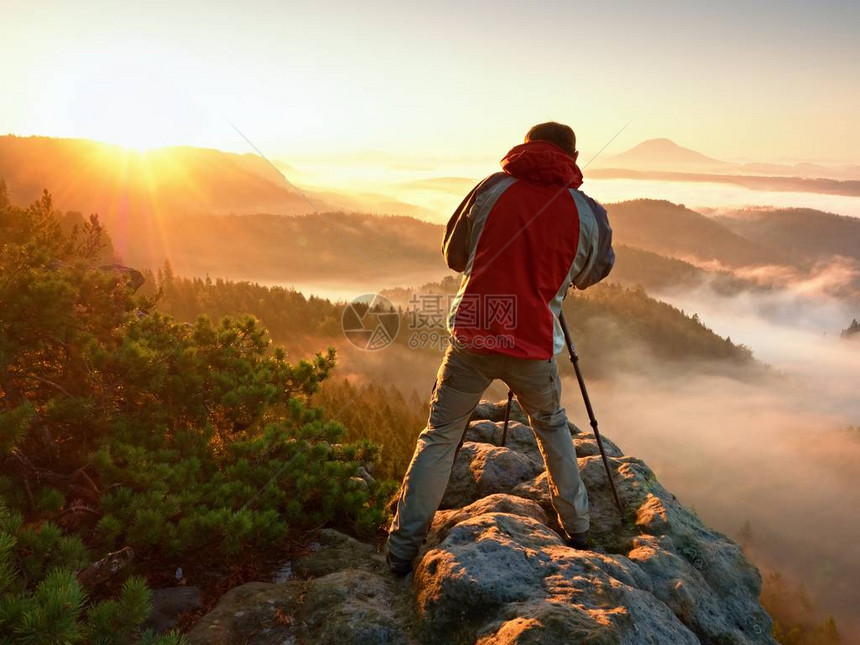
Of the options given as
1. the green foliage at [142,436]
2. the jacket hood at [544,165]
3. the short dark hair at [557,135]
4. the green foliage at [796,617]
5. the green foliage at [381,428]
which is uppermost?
the short dark hair at [557,135]

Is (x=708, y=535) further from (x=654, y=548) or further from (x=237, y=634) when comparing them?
(x=237, y=634)

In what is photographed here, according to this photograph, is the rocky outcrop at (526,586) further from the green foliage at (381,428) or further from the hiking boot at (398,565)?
the green foliage at (381,428)

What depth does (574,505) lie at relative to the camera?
5684 mm

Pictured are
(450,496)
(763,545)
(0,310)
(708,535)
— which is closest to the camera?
(0,310)

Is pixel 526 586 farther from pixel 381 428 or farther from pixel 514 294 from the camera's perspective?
pixel 381 428

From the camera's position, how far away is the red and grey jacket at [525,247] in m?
4.89

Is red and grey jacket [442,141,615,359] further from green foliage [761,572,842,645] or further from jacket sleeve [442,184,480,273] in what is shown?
green foliage [761,572,842,645]

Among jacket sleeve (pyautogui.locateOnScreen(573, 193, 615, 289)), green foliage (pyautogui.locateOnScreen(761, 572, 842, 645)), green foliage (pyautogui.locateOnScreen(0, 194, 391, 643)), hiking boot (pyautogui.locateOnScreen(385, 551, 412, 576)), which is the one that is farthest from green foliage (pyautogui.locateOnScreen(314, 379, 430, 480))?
green foliage (pyautogui.locateOnScreen(761, 572, 842, 645))

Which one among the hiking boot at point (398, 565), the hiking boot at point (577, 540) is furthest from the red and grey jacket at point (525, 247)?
the hiking boot at point (398, 565)

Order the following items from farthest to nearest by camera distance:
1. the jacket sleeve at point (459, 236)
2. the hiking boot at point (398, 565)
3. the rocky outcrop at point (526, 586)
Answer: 1. the hiking boot at point (398, 565)
2. the jacket sleeve at point (459, 236)
3. the rocky outcrop at point (526, 586)

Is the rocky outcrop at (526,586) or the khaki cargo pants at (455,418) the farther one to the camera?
the khaki cargo pants at (455,418)

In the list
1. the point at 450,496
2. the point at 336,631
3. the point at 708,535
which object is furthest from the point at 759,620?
the point at 336,631

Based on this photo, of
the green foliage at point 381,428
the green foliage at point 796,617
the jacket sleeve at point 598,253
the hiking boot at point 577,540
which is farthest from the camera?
the green foliage at point 796,617

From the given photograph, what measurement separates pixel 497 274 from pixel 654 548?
135 inches
